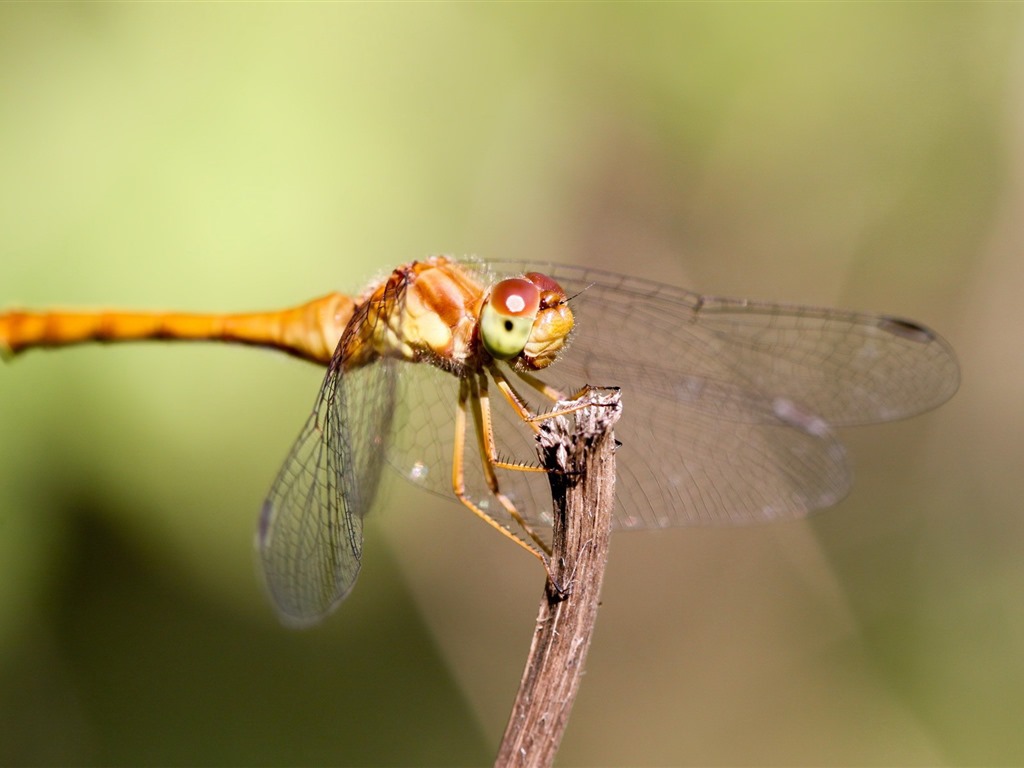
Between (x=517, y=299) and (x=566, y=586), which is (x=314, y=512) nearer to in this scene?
(x=517, y=299)

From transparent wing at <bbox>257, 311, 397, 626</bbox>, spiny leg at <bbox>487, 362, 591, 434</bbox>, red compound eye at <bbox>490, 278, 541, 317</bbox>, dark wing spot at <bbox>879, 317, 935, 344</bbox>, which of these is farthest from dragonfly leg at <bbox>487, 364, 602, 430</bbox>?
dark wing spot at <bbox>879, 317, 935, 344</bbox>

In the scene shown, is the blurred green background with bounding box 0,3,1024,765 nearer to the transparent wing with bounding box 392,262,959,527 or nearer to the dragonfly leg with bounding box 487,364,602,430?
the transparent wing with bounding box 392,262,959,527

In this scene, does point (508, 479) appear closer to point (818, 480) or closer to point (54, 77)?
point (818, 480)

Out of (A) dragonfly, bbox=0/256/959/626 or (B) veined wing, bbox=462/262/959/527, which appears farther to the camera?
(B) veined wing, bbox=462/262/959/527

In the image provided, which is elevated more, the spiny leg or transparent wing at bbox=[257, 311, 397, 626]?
the spiny leg

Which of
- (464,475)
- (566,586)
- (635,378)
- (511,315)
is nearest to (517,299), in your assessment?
(511,315)

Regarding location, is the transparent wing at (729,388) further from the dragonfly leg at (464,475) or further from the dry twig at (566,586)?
the dry twig at (566,586)

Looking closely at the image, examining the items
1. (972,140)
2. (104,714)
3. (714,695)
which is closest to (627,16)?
(972,140)
